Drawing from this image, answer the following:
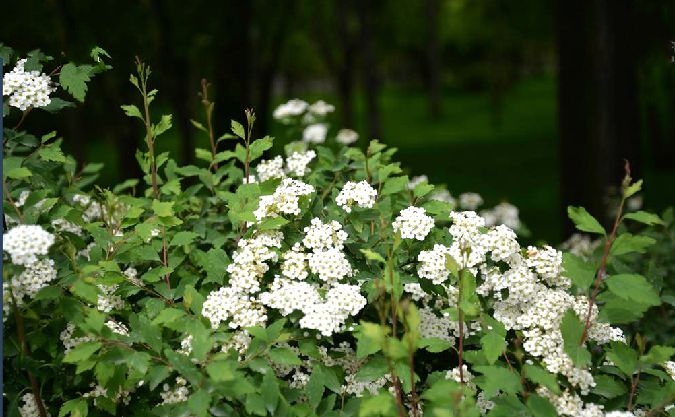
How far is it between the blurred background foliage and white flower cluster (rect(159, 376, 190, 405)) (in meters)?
1.13

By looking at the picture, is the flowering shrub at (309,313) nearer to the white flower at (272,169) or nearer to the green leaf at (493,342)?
the green leaf at (493,342)

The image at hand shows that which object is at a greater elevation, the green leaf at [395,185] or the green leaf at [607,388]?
the green leaf at [395,185]

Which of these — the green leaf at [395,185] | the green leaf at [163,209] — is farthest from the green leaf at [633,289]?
the green leaf at [163,209]

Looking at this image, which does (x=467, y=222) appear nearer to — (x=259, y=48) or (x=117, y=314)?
(x=117, y=314)

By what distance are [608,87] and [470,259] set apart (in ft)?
15.7

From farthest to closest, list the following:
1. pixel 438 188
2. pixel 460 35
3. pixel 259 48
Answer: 1. pixel 460 35
2. pixel 259 48
3. pixel 438 188

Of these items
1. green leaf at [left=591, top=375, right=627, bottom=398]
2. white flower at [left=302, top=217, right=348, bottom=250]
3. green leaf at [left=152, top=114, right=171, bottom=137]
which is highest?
green leaf at [left=152, top=114, right=171, bottom=137]

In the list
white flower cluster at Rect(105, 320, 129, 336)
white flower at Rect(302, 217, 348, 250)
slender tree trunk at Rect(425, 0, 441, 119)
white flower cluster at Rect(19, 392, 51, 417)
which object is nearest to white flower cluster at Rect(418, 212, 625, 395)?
white flower at Rect(302, 217, 348, 250)

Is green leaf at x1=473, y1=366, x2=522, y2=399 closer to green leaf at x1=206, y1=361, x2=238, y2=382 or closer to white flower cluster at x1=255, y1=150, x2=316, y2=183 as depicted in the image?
green leaf at x1=206, y1=361, x2=238, y2=382

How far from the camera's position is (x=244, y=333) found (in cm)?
225

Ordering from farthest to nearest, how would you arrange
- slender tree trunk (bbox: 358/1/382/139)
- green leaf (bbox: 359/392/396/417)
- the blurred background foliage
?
slender tree trunk (bbox: 358/1/382/139) < the blurred background foliage < green leaf (bbox: 359/392/396/417)

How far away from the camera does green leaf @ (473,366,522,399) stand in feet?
6.66

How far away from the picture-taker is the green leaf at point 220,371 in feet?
6.16

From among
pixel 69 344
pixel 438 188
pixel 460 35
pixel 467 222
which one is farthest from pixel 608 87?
pixel 460 35
